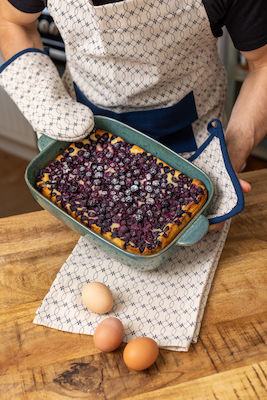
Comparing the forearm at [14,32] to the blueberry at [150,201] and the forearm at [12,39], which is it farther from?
the blueberry at [150,201]

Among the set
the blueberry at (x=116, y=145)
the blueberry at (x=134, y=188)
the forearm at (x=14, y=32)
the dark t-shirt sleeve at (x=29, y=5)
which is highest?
the dark t-shirt sleeve at (x=29, y=5)

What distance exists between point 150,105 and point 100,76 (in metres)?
0.15

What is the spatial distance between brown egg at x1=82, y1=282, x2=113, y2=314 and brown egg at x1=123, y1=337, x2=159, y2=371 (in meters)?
0.10

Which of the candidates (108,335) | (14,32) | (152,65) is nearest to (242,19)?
(152,65)

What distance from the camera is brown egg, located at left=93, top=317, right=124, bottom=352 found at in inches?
32.9

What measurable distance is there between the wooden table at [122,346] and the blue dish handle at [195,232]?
0.45ft

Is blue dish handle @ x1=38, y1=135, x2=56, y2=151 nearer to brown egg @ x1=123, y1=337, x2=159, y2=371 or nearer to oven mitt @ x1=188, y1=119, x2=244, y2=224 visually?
oven mitt @ x1=188, y1=119, x2=244, y2=224

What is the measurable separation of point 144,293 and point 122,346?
13 cm

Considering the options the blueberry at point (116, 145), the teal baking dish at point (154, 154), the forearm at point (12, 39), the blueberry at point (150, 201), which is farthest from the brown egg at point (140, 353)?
the forearm at point (12, 39)

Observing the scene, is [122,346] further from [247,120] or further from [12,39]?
[12,39]

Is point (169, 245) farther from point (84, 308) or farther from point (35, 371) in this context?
point (35, 371)

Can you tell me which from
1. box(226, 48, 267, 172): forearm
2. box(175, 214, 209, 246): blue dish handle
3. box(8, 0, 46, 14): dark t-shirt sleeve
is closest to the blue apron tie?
box(226, 48, 267, 172): forearm

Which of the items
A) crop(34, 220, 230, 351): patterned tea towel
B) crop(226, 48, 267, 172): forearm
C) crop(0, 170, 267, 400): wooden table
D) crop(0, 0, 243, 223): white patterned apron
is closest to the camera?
crop(0, 170, 267, 400): wooden table

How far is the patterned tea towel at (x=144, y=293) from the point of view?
2.95 ft
